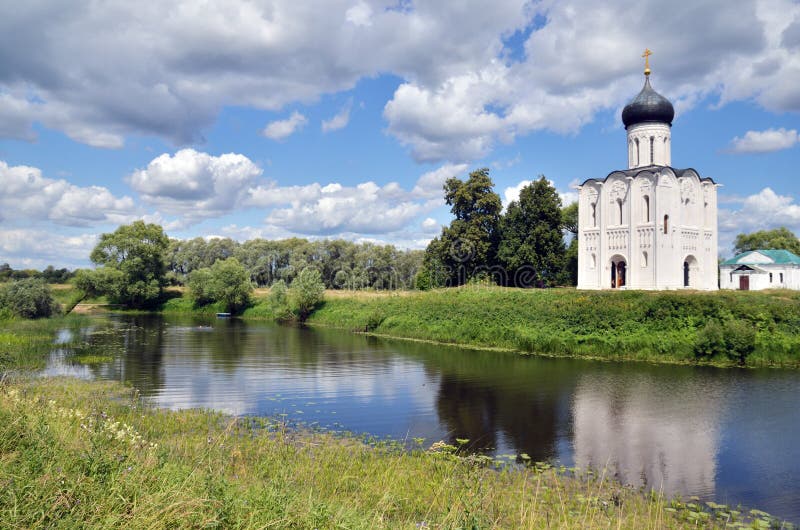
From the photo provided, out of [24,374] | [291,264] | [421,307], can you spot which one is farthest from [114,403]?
[291,264]

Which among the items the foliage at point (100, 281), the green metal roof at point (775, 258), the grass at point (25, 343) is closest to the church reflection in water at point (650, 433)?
the grass at point (25, 343)

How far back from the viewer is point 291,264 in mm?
88312

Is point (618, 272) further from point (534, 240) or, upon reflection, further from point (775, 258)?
point (775, 258)

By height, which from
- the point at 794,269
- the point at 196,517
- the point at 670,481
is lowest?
the point at 670,481

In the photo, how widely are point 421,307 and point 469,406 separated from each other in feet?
71.9

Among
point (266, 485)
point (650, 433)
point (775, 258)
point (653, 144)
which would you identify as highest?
point (653, 144)

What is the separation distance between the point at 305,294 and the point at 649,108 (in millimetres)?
29941

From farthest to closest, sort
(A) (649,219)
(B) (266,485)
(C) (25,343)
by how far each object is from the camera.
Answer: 1. (A) (649,219)
2. (C) (25,343)
3. (B) (266,485)

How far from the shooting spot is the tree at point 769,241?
62.3 meters

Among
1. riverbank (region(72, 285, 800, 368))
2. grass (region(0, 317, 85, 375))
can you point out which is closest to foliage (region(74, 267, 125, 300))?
grass (region(0, 317, 85, 375))

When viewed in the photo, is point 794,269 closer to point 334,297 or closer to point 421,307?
point 421,307

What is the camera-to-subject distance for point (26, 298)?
3328 centimetres

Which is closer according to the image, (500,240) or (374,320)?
(374,320)

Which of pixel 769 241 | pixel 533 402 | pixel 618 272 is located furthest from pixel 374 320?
pixel 769 241
